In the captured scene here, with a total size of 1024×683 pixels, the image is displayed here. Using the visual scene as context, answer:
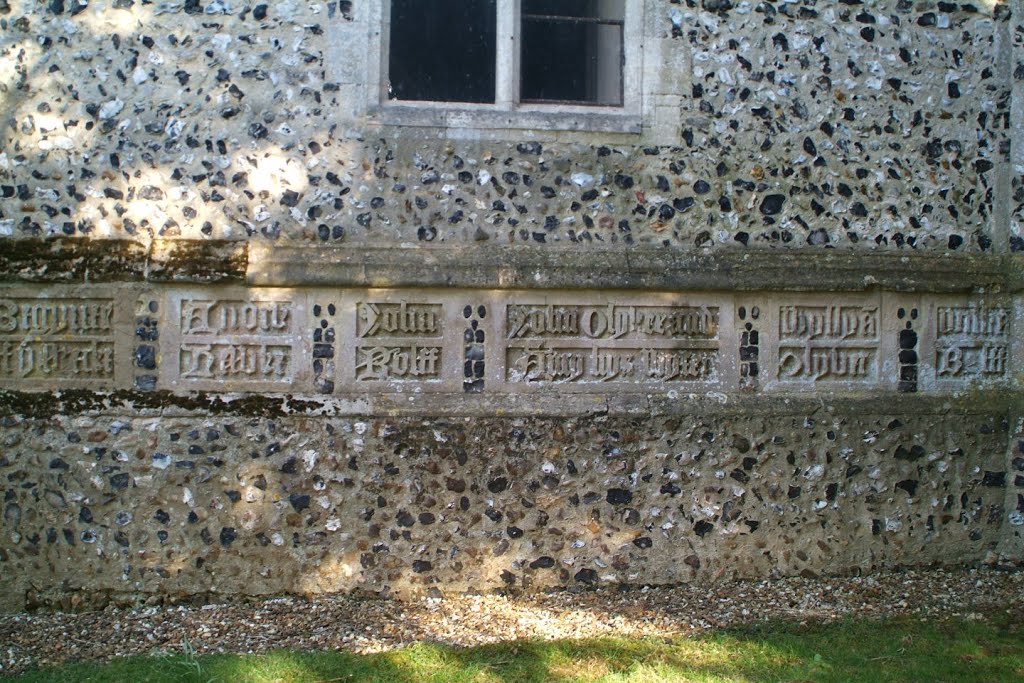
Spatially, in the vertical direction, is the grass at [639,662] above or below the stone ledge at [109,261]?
below

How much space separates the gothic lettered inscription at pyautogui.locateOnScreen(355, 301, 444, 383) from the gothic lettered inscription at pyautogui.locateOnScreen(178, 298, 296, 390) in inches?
14.8

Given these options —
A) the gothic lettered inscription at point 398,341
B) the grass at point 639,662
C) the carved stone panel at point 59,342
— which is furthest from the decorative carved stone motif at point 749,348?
the carved stone panel at point 59,342

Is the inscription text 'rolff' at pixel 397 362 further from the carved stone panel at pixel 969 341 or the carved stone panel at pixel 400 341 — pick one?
the carved stone panel at pixel 969 341

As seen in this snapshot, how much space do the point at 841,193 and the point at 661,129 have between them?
1.14 metres

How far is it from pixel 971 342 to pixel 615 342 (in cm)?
222

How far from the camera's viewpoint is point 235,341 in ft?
15.2

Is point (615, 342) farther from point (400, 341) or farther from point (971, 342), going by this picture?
point (971, 342)

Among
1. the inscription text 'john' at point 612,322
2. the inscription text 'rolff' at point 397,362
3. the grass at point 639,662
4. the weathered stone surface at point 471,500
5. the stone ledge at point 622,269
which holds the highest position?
the stone ledge at point 622,269

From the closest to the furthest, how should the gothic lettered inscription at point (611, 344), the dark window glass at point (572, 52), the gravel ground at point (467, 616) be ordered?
the gravel ground at point (467, 616) < the gothic lettered inscription at point (611, 344) < the dark window glass at point (572, 52)

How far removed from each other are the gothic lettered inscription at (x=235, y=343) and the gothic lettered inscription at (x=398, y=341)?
38 cm

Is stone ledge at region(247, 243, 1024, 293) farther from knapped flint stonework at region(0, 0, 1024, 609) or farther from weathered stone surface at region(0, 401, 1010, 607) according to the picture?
weathered stone surface at region(0, 401, 1010, 607)

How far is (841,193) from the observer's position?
5.05 meters

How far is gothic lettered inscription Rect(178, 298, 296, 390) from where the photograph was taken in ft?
15.2

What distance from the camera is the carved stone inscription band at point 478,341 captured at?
4.60m
